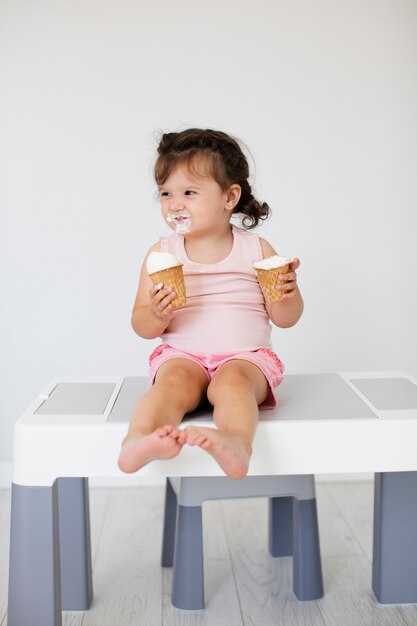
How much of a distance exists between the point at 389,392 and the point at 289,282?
0.35 m

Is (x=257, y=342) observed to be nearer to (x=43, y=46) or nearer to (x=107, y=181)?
(x=107, y=181)

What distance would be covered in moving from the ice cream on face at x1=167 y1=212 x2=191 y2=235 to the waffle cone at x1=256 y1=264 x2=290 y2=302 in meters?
0.20

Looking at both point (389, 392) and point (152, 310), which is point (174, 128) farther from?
point (389, 392)

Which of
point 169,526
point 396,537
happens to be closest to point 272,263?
point 396,537

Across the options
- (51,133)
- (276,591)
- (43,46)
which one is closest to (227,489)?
(276,591)

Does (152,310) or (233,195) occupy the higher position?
(233,195)

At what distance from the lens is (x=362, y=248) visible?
288 cm

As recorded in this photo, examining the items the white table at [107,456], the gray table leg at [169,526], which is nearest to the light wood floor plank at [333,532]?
the gray table leg at [169,526]

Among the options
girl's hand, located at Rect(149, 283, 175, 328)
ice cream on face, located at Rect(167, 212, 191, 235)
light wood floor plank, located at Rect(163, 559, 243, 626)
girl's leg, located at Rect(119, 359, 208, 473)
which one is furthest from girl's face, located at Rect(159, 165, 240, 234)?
light wood floor plank, located at Rect(163, 559, 243, 626)

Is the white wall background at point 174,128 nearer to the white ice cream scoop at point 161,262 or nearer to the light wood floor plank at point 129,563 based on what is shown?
the light wood floor plank at point 129,563

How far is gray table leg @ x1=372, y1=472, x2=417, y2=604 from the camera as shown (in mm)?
1919

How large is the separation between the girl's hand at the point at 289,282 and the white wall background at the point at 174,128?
3.62ft

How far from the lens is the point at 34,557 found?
1583 mm

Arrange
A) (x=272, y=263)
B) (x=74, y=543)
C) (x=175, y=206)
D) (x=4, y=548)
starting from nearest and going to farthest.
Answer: (x=272, y=263) → (x=175, y=206) → (x=74, y=543) → (x=4, y=548)
